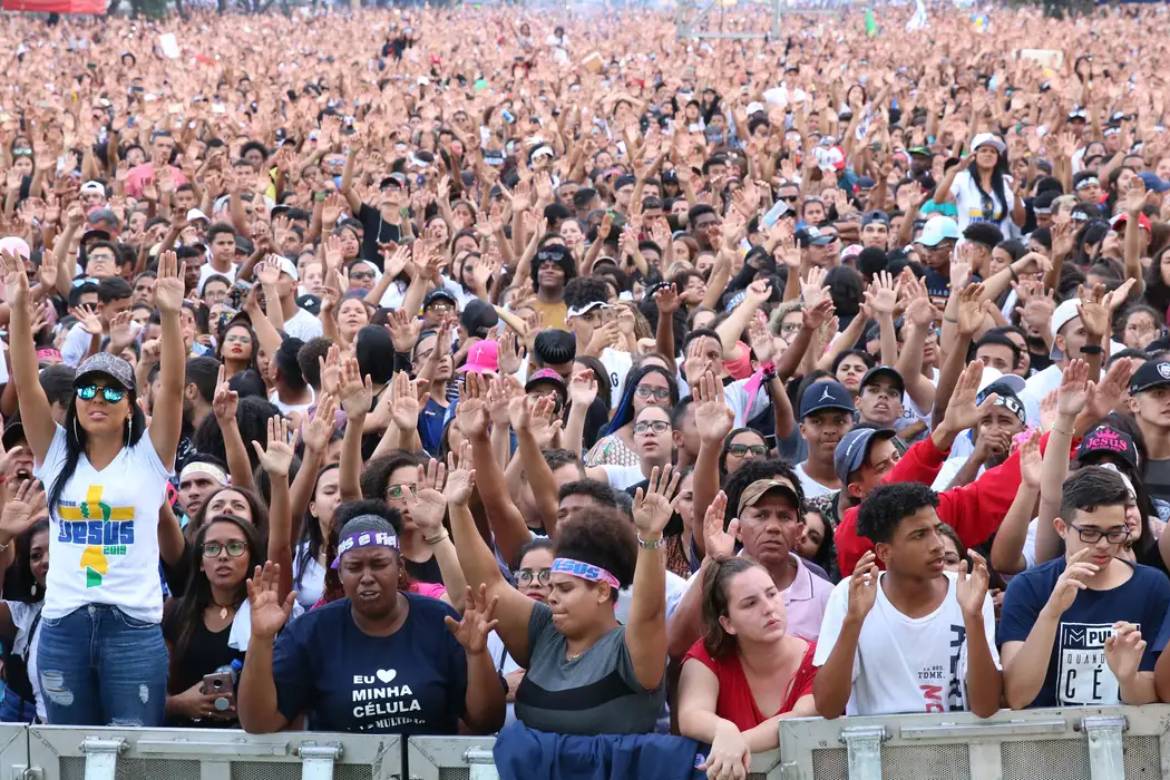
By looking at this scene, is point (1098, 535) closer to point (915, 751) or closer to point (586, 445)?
point (915, 751)

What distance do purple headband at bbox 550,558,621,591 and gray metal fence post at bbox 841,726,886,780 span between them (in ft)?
2.59

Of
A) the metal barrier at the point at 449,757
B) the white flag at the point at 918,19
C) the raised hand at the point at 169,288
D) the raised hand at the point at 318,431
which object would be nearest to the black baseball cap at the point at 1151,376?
the raised hand at the point at 318,431

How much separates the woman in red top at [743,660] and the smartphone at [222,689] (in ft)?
4.62

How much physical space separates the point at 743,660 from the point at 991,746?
2.28ft

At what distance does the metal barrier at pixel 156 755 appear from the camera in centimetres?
455

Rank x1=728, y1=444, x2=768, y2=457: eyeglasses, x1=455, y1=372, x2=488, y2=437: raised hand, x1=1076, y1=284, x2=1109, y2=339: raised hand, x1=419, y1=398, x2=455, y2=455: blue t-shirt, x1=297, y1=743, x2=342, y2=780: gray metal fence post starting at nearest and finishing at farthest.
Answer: x1=297, y1=743, x2=342, y2=780: gray metal fence post, x1=455, y1=372, x2=488, y2=437: raised hand, x1=728, y1=444, x2=768, y2=457: eyeglasses, x1=1076, y1=284, x2=1109, y2=339: raised hand, x1=419, y1=398, x2=455, y2=455: blue t-shirt

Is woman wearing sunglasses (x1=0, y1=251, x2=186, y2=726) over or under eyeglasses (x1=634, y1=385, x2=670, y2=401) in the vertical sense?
under

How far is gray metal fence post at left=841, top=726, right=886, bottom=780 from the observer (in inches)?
168

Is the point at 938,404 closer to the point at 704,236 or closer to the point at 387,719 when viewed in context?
the point at 387,719

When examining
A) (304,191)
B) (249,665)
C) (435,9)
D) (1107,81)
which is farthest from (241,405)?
(435,9)

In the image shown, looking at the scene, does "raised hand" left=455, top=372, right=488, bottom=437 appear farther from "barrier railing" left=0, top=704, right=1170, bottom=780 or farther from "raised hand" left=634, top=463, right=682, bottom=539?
"barrier railing" left=0, top=704, right=1170, bottom=780

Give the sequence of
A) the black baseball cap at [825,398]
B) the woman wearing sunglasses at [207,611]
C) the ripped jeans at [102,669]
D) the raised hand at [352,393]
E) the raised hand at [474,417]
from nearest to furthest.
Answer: the ripped jeans at [102,669] < the woman wearing sunglasses at [207,611] < the raised hand at [474,417] < the raised hand at [352,393] < the black baseball cap at [825,398]

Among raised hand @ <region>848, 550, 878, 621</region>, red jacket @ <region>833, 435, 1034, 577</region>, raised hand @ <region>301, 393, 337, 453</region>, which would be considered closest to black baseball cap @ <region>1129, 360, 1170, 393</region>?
red jacket @ <region>833, 435, 1034, 577</region>

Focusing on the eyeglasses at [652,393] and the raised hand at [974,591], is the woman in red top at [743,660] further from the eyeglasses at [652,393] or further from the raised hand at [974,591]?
the eyeglasses at [652,393]
